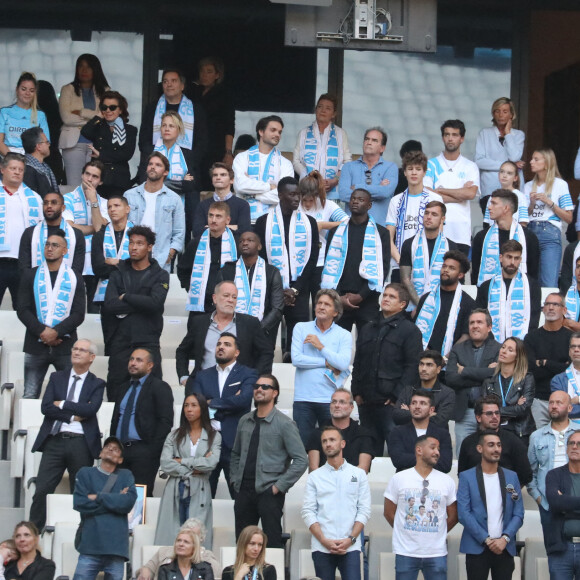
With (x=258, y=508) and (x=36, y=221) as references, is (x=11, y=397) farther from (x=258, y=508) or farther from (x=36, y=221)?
(x=258, y=508)

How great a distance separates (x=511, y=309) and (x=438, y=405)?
1857mm

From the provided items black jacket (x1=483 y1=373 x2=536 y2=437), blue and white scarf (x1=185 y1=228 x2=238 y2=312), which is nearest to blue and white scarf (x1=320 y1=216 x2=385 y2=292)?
blue and white scarf (x1=185 y1=228 x2=238 y2=312)

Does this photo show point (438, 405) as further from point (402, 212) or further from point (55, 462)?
point (402, 212)

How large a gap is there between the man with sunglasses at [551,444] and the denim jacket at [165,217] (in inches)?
167

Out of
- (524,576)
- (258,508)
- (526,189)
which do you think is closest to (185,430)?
(258,508)

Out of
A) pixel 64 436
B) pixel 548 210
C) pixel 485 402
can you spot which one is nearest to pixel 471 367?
pixel 485 402

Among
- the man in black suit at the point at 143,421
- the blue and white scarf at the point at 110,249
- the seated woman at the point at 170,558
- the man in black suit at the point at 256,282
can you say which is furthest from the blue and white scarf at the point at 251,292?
the seated woman at the point at 170,558

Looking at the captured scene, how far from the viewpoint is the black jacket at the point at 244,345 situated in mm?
12969

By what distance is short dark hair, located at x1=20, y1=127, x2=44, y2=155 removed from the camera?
611 inches

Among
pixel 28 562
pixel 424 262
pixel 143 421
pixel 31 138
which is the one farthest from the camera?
pixel 31 138

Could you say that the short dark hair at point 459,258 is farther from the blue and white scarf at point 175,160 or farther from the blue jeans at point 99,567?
the blue jeans at point 99,567

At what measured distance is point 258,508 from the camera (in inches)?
458

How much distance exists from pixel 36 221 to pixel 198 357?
2564 millimetres

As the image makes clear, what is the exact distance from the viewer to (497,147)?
16.7 meters
